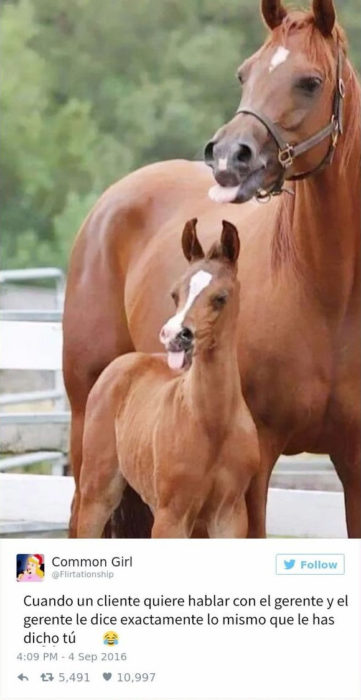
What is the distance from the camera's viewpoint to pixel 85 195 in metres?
3.53

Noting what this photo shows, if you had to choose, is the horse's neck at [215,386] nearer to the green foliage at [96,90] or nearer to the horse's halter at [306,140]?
the horse's halter at [306,140]

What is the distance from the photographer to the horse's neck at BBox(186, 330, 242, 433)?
250 centimetres

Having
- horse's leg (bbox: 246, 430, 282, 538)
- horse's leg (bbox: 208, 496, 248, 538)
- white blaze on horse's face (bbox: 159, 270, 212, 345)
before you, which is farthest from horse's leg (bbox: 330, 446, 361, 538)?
white blaze on horse's face (bbox: 159, 270, 212, 345)

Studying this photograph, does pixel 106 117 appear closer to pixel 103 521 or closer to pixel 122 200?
pixel 122 200

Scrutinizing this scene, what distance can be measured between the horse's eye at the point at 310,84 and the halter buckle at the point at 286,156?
0.33 ft

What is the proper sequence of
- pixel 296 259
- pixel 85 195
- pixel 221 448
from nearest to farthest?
pixel 221 448 → pixel 296 259 → pixel 85 195

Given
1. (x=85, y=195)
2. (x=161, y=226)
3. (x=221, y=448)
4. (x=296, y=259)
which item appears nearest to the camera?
(x=221, y=448)

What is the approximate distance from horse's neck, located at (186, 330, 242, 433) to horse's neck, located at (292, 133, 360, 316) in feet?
0.82

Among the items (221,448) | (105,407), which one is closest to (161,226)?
(105,407)

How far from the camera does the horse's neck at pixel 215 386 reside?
250 cm

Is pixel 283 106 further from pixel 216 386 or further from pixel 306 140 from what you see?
pixel 216 386
